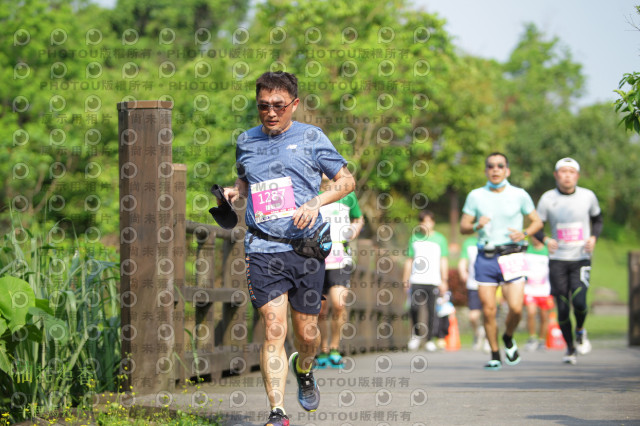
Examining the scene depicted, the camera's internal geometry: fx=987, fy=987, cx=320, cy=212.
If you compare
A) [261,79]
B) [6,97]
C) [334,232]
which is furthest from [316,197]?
[6,97]

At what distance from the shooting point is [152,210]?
6.54 meters

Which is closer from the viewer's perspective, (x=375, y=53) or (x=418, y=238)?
(x=418, y=238)

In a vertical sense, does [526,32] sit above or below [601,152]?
above

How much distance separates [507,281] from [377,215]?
30775mm

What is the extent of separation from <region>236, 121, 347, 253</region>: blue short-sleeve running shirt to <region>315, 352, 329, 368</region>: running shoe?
15.5 feet

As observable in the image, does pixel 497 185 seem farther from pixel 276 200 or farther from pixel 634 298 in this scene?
pixel 634 298

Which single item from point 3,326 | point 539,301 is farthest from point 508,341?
point 539,301

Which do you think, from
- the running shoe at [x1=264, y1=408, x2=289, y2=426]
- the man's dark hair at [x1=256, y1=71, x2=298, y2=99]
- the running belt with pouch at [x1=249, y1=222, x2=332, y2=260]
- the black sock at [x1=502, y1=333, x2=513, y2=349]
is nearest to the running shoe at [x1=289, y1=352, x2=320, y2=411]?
the running shoe at [x1=264, y1=408, x2=289, y2=426]

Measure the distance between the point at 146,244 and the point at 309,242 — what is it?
4.85 ft

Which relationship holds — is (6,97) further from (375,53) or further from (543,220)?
(543,220)

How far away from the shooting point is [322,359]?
10148 mm

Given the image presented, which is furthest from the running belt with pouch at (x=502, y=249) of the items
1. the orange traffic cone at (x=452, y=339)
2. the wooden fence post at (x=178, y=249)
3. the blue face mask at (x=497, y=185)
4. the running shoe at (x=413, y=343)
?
the orange traffic cone at (x=452, y=339)

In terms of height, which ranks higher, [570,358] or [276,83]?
[276,83]

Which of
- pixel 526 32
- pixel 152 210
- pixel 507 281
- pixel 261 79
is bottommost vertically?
pixel 507 281
